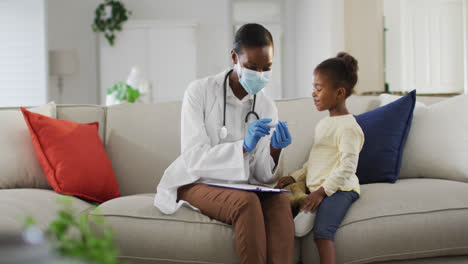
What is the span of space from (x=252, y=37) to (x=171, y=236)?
79cm

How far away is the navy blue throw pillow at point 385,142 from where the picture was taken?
1.63 m

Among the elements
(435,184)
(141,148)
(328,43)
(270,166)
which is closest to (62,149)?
(141,148)

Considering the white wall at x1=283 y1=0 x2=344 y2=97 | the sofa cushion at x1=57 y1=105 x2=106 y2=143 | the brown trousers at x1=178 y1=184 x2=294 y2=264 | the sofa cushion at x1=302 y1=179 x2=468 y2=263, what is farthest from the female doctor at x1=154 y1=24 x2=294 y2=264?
the white wall at x1=283 y1=0 x2=344 y2=97

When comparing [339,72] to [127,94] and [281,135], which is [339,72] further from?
[127,94]

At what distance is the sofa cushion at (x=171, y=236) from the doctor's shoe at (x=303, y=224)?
0.08 metres

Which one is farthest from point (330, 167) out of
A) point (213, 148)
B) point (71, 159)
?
point (71, 159)

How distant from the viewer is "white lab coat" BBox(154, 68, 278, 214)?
4.67 feet

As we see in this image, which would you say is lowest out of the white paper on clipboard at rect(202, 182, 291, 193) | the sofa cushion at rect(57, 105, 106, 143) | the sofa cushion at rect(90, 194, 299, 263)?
the sofa cushion at rect(90, 194, 299, 263)

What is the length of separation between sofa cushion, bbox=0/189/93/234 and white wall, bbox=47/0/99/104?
4774mm

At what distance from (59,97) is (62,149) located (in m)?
4.69

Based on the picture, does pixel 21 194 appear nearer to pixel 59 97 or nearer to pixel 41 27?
pixel 41 27

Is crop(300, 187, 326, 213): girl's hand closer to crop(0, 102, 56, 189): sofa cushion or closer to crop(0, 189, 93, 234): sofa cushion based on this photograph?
crop(0, 189, 93, 234): sofa cushion

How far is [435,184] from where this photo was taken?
1.51 m

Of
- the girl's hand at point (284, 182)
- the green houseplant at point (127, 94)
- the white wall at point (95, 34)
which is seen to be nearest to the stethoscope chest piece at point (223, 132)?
the girl's hand at point (284, 182)
